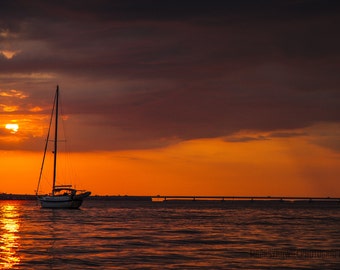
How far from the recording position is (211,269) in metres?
45.4

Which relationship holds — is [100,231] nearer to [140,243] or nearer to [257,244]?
[140,243]

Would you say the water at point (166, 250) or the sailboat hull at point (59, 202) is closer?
the water at point (166, 250)

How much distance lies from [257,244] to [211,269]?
817 inches

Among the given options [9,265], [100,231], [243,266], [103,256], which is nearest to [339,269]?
[243,266]

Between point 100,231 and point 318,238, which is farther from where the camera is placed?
point 100,231

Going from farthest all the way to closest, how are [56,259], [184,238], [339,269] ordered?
1. [184,238]
2. [56,259]
3. [339,269]

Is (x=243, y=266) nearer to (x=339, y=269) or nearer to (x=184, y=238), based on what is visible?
(x=339, y=269)

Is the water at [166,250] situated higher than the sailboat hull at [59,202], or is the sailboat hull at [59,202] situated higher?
the sailboat hull at [59,202]

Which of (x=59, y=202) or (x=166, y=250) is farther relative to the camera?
(x=59, y=202)

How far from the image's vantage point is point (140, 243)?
65000 millimetres

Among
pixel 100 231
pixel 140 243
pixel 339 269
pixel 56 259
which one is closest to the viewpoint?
pixel 339 269

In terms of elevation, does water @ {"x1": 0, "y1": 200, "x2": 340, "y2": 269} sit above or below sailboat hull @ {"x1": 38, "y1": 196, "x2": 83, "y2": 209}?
below

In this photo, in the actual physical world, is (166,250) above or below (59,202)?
below

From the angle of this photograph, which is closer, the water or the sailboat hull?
the water
